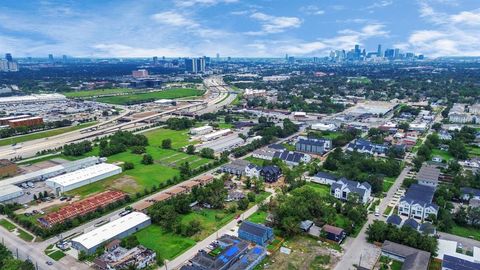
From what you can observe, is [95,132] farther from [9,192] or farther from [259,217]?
[259,217]

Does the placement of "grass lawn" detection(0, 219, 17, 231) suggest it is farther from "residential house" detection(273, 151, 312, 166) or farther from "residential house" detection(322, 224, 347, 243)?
"residential house" detection(273, 151, 312, 166)

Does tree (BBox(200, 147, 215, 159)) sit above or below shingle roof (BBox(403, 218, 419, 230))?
below

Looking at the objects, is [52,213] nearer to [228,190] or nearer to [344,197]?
[228,190]

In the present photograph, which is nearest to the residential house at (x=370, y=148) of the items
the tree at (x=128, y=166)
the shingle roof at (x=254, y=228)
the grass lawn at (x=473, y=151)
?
the grass lawn at (x=473, y=151)

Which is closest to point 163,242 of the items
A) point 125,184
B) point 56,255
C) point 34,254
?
point 56,255

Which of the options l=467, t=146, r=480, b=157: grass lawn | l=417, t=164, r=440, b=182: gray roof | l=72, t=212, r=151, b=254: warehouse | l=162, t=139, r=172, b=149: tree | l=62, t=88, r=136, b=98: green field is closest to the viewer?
l=72, t=212, r=151, b=254: warehouse

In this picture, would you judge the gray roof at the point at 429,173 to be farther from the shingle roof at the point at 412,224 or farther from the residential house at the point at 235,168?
the residential house at the point at 235,168

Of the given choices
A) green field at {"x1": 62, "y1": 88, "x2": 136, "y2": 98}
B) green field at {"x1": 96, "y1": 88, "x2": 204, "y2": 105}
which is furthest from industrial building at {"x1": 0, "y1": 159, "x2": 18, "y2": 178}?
green field at {"x1": 62, "y1": 88, "x2": 136, "y2": 98}
